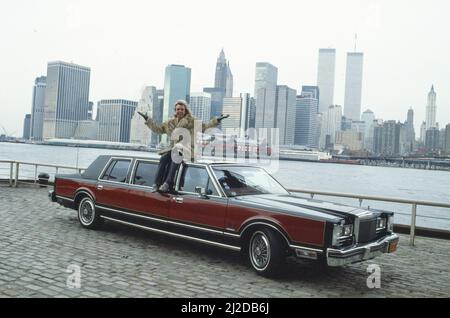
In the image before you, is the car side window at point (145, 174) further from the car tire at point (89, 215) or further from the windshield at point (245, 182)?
the windshield at point (245, 182)

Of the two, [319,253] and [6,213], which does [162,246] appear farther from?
[6,213]

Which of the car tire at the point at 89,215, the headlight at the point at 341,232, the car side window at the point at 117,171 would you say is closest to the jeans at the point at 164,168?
the car side window at the point at 117,171

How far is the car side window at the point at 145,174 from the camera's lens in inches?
303

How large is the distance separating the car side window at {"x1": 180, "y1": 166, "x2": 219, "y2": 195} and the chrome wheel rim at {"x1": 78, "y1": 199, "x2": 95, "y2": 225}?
239 cm

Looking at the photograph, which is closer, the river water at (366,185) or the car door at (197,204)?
the car door at (197,204)

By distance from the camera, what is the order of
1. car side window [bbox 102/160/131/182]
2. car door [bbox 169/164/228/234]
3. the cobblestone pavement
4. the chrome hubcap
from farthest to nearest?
the chrome hubcap → car side window [bbox 102/160/131/182] → car door [bbox 169/164/228/234] → the cobblestone pavement

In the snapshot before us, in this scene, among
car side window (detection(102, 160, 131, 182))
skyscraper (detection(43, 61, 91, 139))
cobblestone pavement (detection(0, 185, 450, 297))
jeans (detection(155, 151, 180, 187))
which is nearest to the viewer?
cobblestone pavement (detection(0, 185, 450, 297))

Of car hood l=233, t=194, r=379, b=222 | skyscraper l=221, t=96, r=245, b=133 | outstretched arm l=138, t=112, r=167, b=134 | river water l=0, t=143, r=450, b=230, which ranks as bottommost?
river water l=0, t=143, r=450, b=230

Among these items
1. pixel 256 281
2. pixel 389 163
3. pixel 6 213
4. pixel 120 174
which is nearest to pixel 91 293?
pixel 256 281

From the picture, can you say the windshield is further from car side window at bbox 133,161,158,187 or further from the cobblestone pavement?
car side window at bbox 133,161,158,187

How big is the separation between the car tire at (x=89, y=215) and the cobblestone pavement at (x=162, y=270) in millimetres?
159

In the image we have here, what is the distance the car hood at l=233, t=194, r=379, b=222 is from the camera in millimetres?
5625

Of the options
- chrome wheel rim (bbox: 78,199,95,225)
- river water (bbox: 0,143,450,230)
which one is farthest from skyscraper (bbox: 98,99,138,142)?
chrome wheel rim (bbox: 78,199,95,225)
